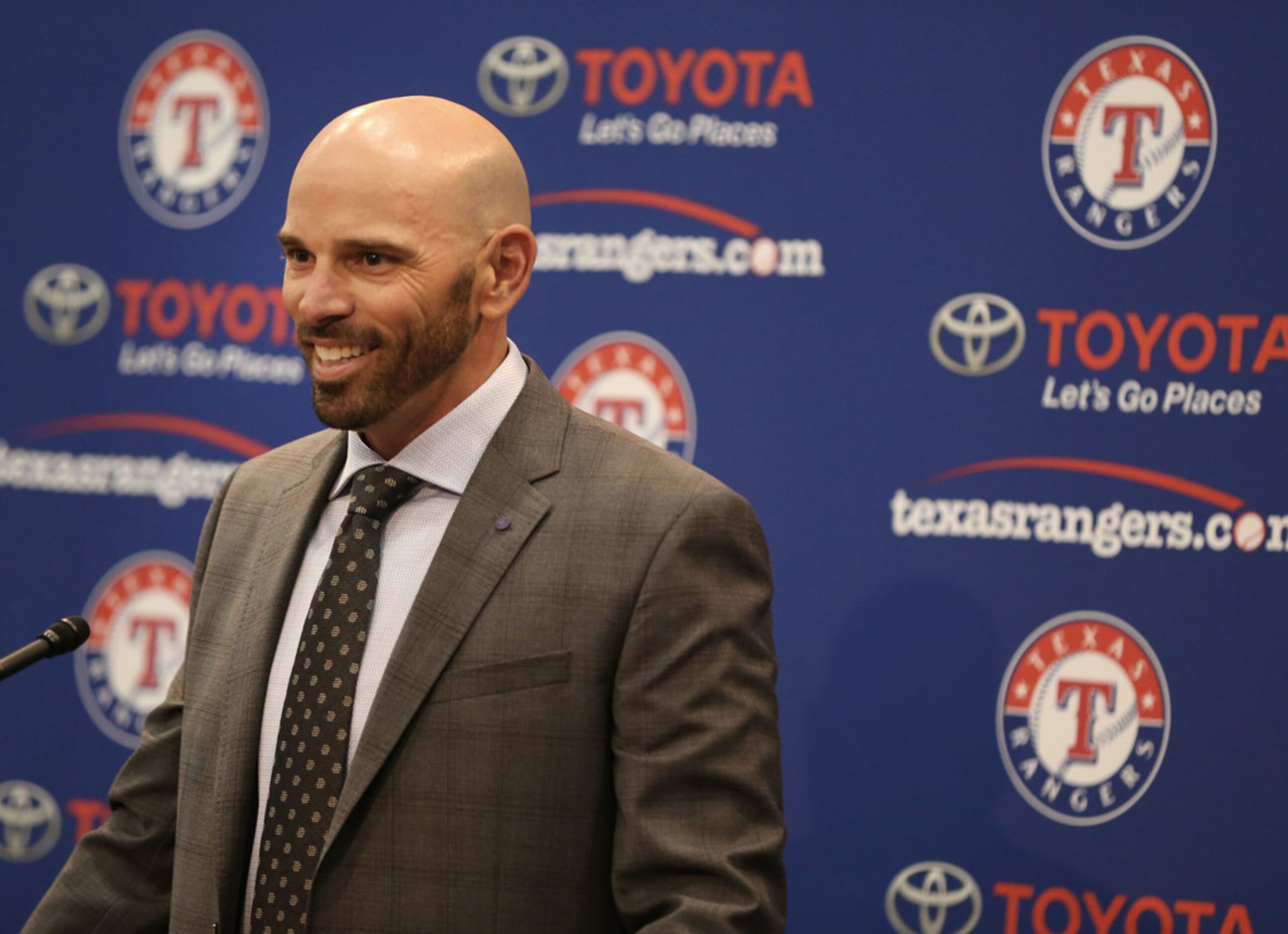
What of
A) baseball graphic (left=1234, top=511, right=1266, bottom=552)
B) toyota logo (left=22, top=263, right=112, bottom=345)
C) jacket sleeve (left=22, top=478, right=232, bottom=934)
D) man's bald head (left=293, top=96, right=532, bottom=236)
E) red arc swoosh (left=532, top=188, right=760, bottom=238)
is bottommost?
jacket sleeve (left=22, top=478, right=232, bottom=934)

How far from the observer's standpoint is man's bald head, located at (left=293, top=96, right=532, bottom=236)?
1.47 m

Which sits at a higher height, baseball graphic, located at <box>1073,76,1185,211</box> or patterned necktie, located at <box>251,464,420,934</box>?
baseball graphic, located at <box>1073,76,1185,211</box>

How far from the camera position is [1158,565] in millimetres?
2646

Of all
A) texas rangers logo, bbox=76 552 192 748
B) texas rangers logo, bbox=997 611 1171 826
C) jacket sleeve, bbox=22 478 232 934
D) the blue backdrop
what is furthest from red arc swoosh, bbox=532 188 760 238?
jacket sleeve, bbox=22 478 232 934

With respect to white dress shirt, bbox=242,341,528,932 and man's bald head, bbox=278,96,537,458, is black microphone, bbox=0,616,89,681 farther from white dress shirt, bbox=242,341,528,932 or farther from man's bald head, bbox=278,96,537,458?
man's bald head, bbox=278,96,537,458

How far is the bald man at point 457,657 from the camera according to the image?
140 centimetres

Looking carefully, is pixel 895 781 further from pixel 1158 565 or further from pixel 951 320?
pixel 951 320

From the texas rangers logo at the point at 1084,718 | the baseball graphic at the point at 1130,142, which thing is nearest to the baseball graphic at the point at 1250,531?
the texas rangers logo at the point at 1084,718

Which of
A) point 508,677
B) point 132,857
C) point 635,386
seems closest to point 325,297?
point 508,677

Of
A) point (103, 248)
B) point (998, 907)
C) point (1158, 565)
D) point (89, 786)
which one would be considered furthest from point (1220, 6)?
point (89, 786)

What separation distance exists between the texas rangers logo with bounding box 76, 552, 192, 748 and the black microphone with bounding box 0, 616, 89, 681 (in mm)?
1486

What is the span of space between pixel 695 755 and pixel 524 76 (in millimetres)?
1962

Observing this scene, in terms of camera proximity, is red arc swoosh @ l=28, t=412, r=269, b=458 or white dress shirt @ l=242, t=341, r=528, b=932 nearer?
white dress shirt @ l=242, t=341, r=528, b=932

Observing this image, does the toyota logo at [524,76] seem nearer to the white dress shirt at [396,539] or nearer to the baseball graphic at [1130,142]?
the baseball graphic at [1130,142]
